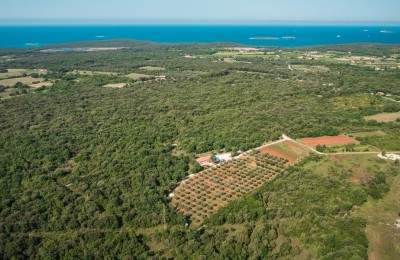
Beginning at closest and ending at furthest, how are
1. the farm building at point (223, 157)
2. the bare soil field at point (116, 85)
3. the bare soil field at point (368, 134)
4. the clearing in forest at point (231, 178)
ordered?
1. the clearing in forest at point (231, 178)
2. the farm building at point (223, 157)
3. the bare soil field at point (368, 134)
4. the bare soil field at point (116, 85)

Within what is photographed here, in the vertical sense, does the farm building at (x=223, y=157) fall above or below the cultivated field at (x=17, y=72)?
below

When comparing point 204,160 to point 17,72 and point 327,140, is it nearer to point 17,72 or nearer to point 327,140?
point 327,140

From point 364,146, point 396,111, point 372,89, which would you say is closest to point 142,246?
point 364,146

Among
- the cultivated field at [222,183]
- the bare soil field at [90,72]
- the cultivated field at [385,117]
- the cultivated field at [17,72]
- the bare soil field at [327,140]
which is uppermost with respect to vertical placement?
the cultivated field at [17,72]

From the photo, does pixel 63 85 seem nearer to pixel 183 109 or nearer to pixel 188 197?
pixel 183 109

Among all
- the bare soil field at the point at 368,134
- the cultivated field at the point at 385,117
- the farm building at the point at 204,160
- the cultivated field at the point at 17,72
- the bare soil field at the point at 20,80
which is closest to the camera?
the farm building at the point at 204,160

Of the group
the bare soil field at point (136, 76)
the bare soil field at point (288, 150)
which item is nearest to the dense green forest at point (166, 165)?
the bare soil field at point (288, 150)

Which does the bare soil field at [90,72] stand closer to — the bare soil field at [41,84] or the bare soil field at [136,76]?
the bare soil field at [136,76]

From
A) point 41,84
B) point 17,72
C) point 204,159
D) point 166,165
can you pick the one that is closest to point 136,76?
point 41,84
